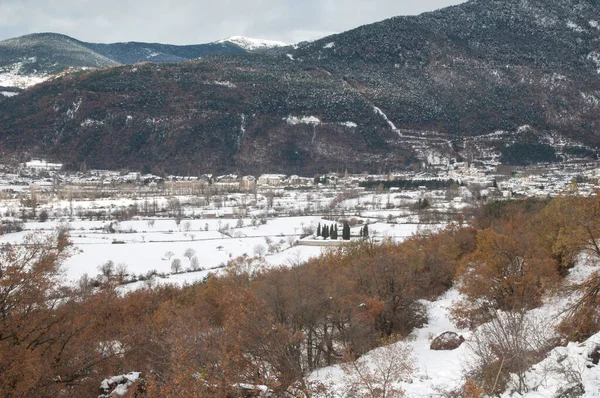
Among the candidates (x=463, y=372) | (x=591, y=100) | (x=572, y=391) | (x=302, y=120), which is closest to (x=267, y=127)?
(x=302, y=120)

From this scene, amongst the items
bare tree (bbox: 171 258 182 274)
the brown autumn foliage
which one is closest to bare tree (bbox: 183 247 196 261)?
bare tree (bbox: 171 258 182 274)

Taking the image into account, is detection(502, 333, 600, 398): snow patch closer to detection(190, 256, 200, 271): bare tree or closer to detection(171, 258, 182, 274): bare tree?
detection(190, 256, 200, 271): bare tree

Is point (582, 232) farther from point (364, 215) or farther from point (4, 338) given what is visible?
point (364, 215)

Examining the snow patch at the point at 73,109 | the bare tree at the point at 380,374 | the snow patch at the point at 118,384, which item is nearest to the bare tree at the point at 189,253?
the bare tree at the point at 380,374

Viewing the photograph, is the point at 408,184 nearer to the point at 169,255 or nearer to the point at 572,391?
the point at 169,255

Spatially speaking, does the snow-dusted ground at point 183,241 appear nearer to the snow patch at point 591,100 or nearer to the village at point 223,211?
the village at point 223,211
